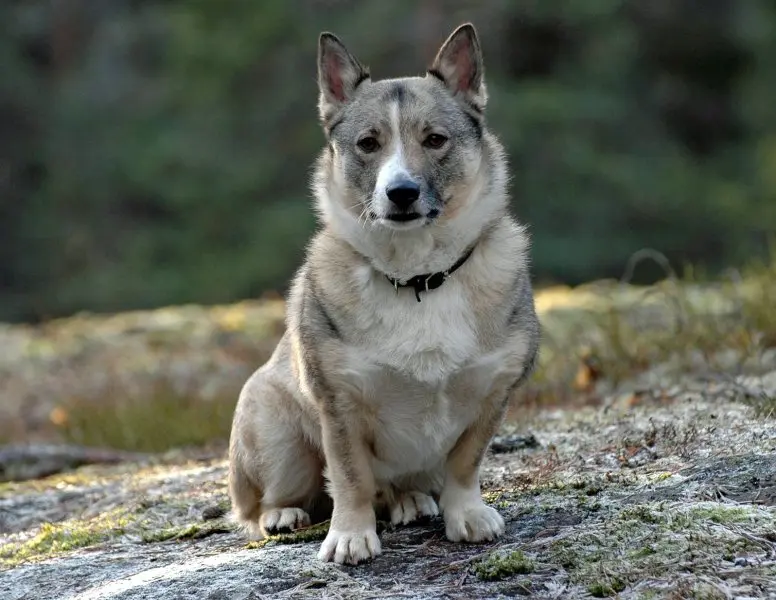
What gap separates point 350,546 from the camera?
159 inches

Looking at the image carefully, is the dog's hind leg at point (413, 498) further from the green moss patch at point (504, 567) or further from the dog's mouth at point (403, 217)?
the dog's mouth at point (403, 217)

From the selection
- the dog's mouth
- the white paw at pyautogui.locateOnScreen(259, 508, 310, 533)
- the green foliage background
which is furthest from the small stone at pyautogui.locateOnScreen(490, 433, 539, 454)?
the green foliage background

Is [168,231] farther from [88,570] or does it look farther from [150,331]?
[88,570]

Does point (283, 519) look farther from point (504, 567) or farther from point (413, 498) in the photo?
point (504, 567)

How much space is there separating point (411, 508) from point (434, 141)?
4.65 ft

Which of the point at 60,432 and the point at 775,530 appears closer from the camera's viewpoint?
the point at 775,530

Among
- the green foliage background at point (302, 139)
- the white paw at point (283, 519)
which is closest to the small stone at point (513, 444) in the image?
the white paw at point (283, 519)

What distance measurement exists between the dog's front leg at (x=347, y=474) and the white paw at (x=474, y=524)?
0.92ft

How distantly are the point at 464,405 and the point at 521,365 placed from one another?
10.0 inches

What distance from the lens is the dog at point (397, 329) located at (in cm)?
415

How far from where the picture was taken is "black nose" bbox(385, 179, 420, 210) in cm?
421

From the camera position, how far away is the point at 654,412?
5.80 m

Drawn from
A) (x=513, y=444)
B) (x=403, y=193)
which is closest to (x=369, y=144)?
(x=403, y=193)

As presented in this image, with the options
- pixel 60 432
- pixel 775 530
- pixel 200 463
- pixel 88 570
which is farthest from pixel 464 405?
pixel 60 432
